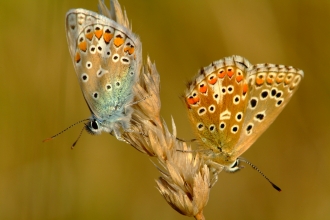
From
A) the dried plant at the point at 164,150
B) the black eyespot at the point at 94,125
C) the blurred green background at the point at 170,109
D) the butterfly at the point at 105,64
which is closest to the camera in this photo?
the dried plant at the point at 164,150

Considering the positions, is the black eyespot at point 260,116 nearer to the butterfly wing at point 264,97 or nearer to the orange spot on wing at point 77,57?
the butterfly wing at point 264,97

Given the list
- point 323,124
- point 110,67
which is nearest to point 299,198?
point 323,124

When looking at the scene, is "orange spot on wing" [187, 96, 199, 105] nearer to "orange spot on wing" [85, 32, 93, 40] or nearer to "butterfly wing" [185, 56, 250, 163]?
"butterfly wing" [185, 56, 250, 163]

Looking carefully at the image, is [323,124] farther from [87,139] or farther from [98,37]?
[98,37]

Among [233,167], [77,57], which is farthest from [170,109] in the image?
[77,57]

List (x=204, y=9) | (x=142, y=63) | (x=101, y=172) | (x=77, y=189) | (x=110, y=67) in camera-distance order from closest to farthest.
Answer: (x=142, y=63), (x=110, y=67), (x=77, y=189), (x=101, y=172), (x=204, y=9)

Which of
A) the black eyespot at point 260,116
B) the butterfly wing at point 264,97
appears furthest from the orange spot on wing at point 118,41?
the black eyespot at point 260,116
